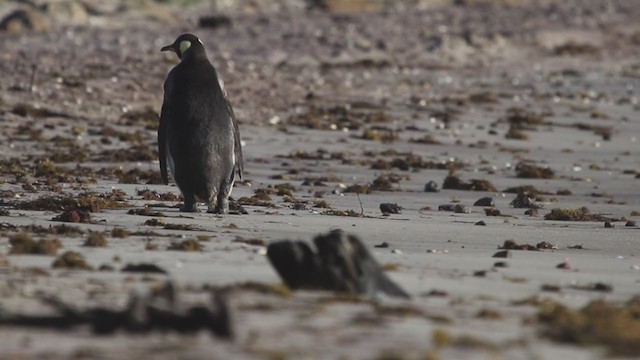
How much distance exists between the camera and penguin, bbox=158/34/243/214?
10734 mm

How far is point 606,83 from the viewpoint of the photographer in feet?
87.2

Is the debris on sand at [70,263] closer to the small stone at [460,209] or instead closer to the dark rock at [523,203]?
the small stone at [460,209]

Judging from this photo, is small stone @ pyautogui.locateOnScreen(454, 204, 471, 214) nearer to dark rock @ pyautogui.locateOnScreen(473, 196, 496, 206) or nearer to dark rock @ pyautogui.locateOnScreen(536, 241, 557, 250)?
dark rock @ pyautogui.locateOnScreen(473, 196, 496, 206)

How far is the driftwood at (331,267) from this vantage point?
6.16 m

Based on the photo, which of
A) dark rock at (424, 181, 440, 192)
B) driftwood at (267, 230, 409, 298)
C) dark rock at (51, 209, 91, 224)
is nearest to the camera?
driftwood at (267, 230, 409, 298)

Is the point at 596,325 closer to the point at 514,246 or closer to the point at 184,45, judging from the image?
the point at 514,246

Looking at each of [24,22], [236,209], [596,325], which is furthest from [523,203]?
[24,22]

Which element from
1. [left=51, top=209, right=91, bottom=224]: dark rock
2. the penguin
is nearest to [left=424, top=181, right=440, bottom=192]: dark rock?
the penguin

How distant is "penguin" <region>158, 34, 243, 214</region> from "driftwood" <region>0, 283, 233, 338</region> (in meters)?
5.27

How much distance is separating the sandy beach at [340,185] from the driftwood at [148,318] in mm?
53

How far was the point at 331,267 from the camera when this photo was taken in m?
6.17

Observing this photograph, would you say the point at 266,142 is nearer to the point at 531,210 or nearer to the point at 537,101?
the point at 531,210

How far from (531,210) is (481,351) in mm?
6324

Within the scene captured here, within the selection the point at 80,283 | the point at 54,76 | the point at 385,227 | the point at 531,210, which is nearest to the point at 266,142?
the point at 54,76
